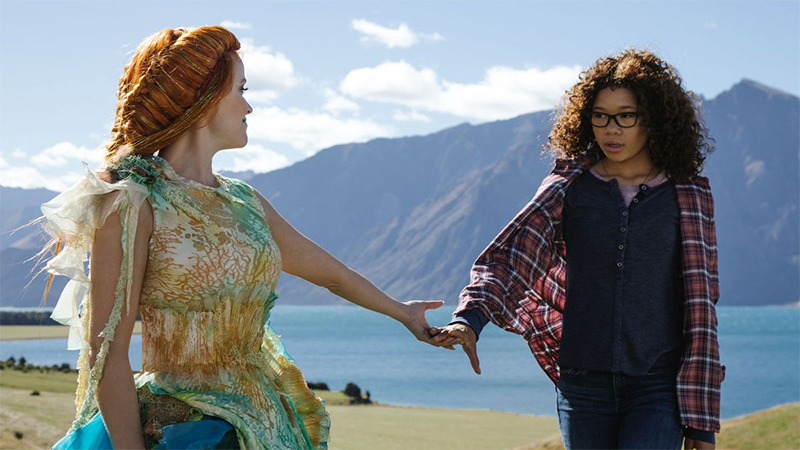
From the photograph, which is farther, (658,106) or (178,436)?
(658,106)

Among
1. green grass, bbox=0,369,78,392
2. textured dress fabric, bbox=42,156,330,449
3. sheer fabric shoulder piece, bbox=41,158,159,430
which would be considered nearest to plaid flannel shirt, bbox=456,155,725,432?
textured dress fabric, bbox=42,156,330,449

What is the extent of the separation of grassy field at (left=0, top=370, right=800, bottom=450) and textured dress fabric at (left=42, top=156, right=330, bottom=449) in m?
7.26

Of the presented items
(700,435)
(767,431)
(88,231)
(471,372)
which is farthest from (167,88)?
(471,372)

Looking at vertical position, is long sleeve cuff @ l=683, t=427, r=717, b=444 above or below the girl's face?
below

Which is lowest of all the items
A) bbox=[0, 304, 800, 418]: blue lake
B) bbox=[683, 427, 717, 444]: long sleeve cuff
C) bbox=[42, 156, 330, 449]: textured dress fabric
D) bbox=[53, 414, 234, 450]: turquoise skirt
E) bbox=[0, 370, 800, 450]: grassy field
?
bbox=[53, 414, 234, 450]: turquoise skirt

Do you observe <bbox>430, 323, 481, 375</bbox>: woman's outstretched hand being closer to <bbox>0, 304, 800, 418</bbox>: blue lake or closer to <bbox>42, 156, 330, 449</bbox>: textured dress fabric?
<bbox>42, 156, 330, 449</bbox>: textured dress fabric

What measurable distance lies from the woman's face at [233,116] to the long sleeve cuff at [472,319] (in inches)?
52.3

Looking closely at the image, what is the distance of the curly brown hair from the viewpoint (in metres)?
3.88

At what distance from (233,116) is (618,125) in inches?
68.1

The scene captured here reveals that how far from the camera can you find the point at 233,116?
289cm

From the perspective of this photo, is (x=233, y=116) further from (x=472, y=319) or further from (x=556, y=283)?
(x=556, y=283)

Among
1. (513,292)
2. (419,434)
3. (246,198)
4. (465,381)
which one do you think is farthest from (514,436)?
(465,381)

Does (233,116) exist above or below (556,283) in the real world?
above

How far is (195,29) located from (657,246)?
2.03 meters
